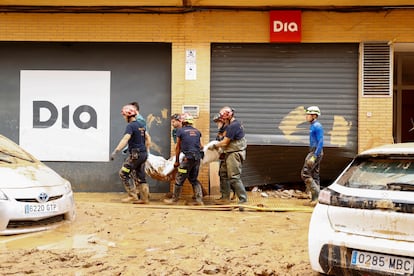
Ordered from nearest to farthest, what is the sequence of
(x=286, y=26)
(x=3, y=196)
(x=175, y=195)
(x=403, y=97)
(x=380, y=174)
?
(x=380, y=174) < (x=3, y=196) < (x=175, y=195) < (x=286, y=26) < (x=403, y=97)

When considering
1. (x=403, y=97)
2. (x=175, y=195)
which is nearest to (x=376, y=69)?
(x=403, y=97)

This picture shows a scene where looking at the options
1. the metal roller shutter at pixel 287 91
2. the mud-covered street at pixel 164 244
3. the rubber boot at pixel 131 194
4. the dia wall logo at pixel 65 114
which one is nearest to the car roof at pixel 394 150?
the mud-covered street at pixel 164 244

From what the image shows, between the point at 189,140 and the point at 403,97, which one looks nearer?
the point at 189,140

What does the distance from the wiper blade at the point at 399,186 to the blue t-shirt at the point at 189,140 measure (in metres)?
5.00

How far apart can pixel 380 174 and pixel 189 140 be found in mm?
4855

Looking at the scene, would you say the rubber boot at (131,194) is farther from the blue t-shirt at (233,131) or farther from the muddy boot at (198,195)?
the blue t-shirt at (233,131)

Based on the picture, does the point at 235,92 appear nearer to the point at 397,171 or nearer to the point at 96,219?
the point at 96,219

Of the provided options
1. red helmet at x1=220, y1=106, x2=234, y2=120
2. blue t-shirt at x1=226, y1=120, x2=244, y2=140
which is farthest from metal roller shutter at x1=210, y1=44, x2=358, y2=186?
blue t-shirt at x1=226, y1=120, x2=244, y2=140

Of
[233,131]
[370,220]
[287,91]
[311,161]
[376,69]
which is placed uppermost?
[376,69]

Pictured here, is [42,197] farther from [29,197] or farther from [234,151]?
[234,151]

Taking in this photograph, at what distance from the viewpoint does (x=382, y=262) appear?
132 inches

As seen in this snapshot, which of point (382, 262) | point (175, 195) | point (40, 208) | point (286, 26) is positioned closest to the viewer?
point (382, 262)

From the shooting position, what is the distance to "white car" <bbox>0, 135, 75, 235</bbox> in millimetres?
5516

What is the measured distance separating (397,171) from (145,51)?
24.7ft
